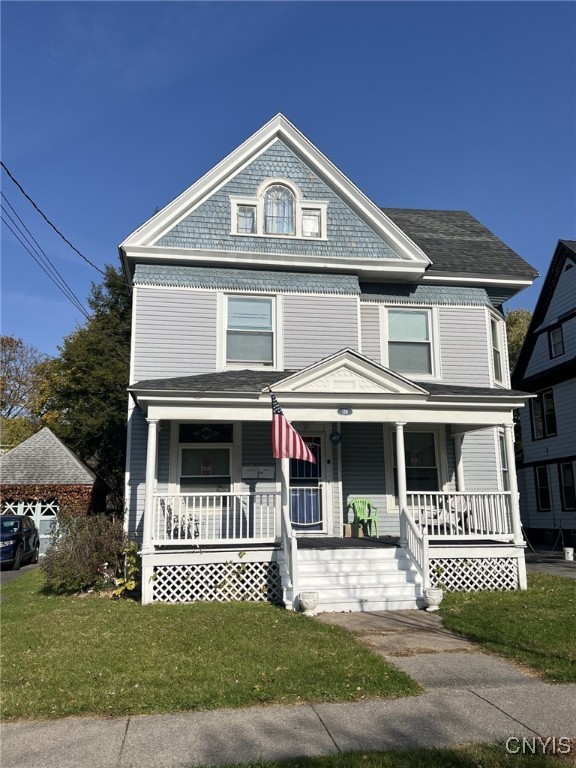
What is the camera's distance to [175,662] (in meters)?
6.34

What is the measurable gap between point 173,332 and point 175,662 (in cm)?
773

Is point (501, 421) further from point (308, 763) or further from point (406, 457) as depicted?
point (308, 763)

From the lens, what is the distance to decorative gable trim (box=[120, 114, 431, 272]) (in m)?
13.1

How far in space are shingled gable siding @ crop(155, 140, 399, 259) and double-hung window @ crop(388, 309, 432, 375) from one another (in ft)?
4.80

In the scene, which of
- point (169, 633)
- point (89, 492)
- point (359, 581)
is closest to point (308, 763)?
point (169, 633)

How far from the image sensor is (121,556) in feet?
37.1

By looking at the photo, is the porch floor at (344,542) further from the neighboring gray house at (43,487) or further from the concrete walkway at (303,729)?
the neighboring gray house at (43,487)

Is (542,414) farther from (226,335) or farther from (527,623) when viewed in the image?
(527,623)

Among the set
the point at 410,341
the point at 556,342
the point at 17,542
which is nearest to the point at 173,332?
the point at 410,341

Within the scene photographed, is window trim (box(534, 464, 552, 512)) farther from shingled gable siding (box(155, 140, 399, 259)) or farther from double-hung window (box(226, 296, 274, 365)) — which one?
double-hung window (box(226, 296, 274, 365))

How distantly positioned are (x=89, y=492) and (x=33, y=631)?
13.3 metres

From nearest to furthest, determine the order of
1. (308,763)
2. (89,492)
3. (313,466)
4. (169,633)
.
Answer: (308,763)
(169,633)
(313,466)
(89,492)

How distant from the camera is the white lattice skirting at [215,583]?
10312 millimetres

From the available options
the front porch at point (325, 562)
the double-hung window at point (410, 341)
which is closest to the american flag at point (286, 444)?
the front porch at point (325, 562)
